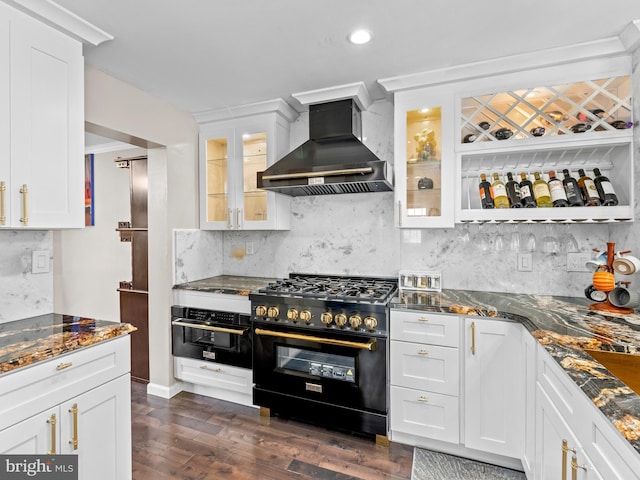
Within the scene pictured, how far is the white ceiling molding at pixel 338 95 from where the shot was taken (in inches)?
95.4

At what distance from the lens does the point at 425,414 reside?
80.1 inches

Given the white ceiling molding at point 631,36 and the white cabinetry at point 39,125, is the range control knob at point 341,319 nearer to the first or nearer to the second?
the white cabinetry at point 39,125

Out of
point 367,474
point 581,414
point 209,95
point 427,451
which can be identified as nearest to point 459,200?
point 581,414

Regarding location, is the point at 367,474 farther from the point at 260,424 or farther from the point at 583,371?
the point at 583,371

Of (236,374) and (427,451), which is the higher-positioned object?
(236,374)

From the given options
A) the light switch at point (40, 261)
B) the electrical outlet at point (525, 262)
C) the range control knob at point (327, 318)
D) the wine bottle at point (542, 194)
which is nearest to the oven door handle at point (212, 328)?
the range control knob at point (327, 318)

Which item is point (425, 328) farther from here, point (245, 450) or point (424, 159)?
point (245, 450)

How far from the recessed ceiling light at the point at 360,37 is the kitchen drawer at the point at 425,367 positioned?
1.79m

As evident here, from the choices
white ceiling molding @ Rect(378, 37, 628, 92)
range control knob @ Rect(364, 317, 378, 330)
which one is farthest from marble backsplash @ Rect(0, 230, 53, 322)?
white ceiling molding @ Rect(378, 37, 628, 92)

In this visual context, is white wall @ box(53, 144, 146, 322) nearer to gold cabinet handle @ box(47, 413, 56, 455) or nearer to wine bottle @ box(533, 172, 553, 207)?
gold cabinet handle @ box(47, 413, 56, 455)

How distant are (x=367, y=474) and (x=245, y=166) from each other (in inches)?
95.6

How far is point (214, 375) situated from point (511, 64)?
3.05 metres

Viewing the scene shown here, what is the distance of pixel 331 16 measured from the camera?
1686mm

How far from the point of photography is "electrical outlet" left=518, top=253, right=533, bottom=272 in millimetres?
2344
